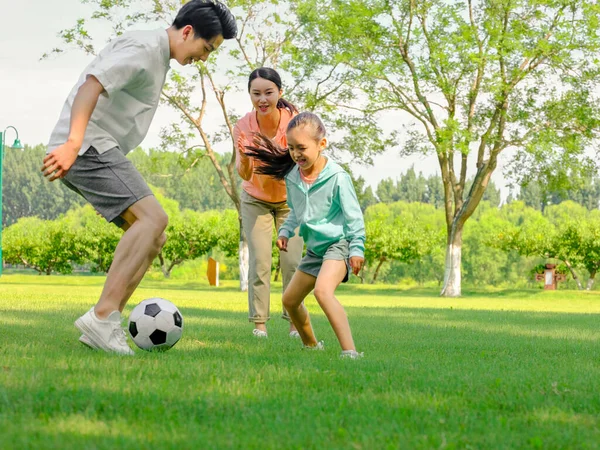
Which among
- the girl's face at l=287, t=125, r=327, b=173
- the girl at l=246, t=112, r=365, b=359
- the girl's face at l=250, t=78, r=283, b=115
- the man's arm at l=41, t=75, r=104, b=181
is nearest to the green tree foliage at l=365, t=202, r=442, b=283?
the girl's face at l=250, t=78, r=283, b=115

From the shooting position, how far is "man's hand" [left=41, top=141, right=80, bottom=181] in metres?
4.91

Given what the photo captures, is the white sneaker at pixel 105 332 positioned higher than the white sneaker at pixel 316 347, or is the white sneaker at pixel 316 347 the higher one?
the white sneaker at pixel 105 332

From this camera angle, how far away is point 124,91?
5449mm

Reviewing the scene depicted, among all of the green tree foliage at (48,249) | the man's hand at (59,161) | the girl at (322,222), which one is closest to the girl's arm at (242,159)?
the girl at (322,222)

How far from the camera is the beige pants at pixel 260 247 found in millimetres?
7539

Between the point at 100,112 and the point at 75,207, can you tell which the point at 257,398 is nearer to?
the point at 100,112

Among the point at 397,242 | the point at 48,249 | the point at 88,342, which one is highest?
the point at 397,242

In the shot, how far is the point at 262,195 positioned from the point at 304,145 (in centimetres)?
198

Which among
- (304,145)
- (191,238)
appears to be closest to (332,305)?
(304,145)

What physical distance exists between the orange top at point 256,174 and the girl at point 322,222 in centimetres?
137

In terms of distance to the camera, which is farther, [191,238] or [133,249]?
[191,238]

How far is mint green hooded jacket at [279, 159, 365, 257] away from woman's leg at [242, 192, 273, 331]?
72.7 inches

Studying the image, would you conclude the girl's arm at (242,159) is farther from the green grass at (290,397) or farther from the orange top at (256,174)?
the green grass at (290,397)

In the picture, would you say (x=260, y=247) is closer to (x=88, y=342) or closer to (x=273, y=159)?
(x=273, y=159)
